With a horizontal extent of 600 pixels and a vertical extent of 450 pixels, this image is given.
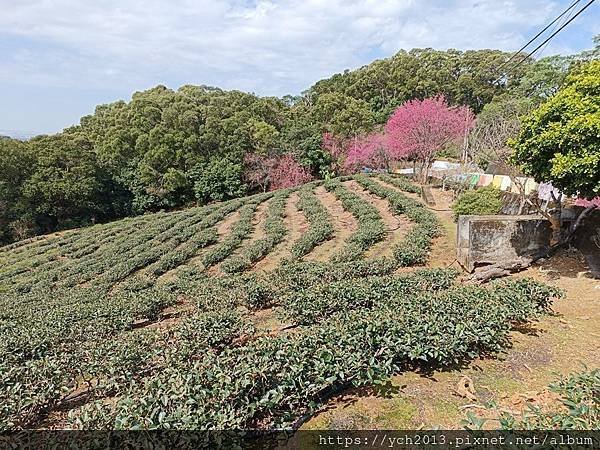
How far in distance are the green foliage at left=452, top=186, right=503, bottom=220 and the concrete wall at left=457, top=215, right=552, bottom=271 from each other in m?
2.81

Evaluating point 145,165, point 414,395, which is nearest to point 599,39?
point 414,395

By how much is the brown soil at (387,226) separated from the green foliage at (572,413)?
886 centimetres

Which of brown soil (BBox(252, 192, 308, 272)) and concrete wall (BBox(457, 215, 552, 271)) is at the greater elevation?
concrete wall (BBox(457, 215, 552, 271))

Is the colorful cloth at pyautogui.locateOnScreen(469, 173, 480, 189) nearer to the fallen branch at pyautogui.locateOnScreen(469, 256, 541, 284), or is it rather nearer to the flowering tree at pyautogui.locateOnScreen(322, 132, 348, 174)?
the fallen branch at pyautogui.locateOnScreen(469, 256, 541, 284)

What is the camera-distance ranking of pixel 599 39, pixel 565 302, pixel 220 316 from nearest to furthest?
1. pixel 220 316
2. pixel 565 302
3. pixel 599 39

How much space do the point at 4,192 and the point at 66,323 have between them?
29443 mm

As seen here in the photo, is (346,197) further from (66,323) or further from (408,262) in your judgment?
(66,323)

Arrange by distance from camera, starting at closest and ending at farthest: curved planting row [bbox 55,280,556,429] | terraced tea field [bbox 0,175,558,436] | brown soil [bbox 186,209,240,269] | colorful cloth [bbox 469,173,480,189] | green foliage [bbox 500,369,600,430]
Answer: green foliage [bbox 500,369,600,430], curved planting row [bbox 55,280,556,429], terraced tea field [bbox 0,175,558,436], brown soil [bbox 186,209,240,269], colorful cloth [bbox 469,173,480,189]

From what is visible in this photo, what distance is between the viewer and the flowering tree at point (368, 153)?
30722 millimetres

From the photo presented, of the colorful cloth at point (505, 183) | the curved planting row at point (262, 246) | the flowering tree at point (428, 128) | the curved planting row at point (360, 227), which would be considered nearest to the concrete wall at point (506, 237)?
the curved planting row at point (360, 227)

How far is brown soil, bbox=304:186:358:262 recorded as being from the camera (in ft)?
47.1

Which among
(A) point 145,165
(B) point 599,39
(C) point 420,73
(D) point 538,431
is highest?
(C) point 420,73

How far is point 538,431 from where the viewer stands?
2846 mm

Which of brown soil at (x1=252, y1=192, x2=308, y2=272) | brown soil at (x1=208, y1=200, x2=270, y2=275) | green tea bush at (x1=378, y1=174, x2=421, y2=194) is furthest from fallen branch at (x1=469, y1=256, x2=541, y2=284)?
green tea bush at (x1=378, y1=174, x2=421, y2=194)
